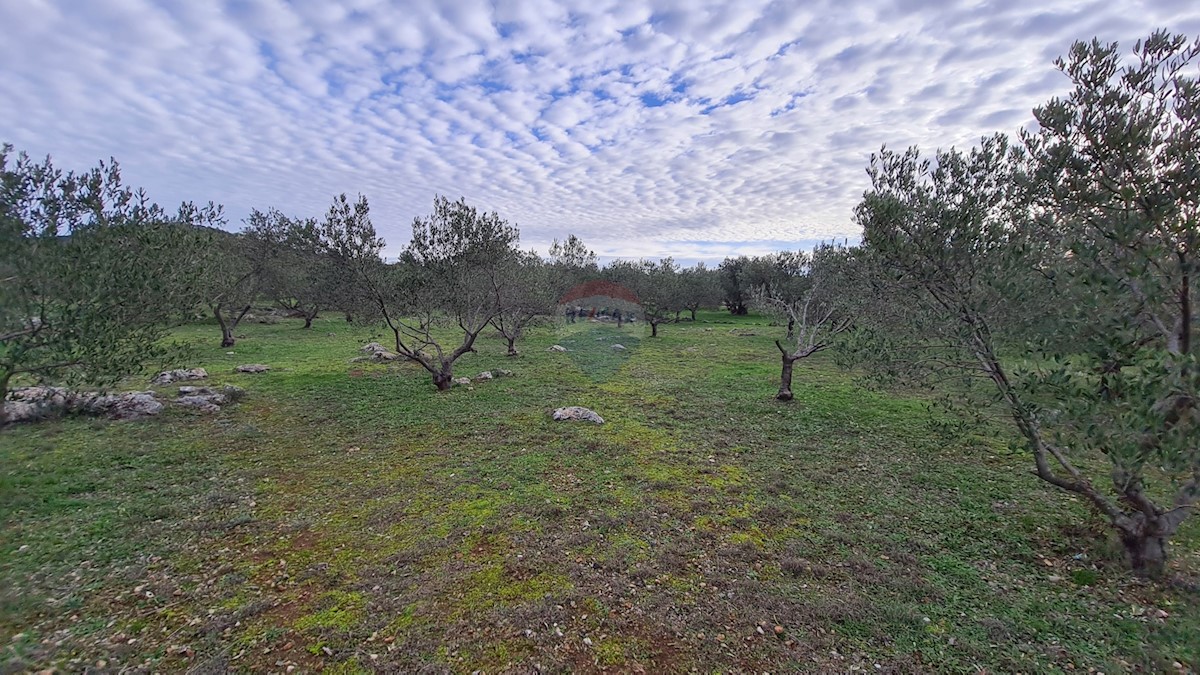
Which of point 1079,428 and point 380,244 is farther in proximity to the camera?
point 380,244

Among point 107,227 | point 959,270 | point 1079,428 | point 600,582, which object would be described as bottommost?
point 600,582

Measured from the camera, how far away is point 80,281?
8359 millimetres

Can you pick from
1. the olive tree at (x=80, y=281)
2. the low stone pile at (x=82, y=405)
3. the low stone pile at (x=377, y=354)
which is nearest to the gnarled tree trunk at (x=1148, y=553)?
the olive tree at (x=80, y=281)

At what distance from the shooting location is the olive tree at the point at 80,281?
25.3ft

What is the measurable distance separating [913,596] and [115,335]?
13.8 metres

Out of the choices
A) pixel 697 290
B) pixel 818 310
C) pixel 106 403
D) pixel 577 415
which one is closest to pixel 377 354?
pixel 106 403

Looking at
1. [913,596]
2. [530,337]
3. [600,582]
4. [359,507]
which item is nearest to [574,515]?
[600,582]

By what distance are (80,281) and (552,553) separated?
9298mm

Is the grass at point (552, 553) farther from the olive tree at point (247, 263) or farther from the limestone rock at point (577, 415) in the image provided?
the olive tree at point (247, 263)

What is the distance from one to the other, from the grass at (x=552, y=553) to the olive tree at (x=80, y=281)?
2629mm

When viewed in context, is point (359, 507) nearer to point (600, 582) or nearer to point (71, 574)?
point (71, 574)

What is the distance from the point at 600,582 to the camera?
6.88 m

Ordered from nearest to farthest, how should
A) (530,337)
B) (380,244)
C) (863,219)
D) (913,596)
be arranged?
(913,596), (863,219), (380,244), (530,337)

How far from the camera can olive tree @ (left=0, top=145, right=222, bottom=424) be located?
7.71 metres
